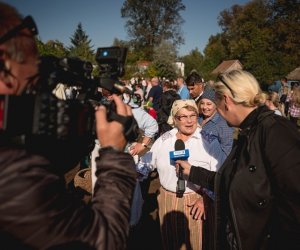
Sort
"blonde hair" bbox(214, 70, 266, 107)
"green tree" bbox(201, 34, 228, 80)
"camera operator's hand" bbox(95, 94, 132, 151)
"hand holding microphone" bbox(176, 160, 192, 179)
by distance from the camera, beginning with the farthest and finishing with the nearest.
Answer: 1. "green tree" bbox(201, 34, 228, 80)
2. "hand holding microphone" bbox(176, 160, 192, 179)
3. "blonde hair" bbox(214, 70, 266, 107)
4. "camera operator's hand" bbox(95, 94, 132, 151)

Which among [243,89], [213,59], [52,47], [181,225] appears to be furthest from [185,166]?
[213,59]

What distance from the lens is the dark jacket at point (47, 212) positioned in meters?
0.94

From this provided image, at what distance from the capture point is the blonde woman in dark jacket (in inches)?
76.0

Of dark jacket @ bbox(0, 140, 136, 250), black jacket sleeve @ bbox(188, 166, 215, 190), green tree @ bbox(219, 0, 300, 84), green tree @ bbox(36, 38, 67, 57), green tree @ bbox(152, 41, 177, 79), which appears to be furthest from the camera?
green tree @ bbox(152, 41, 177, 79)

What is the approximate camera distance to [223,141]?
3.97 metres

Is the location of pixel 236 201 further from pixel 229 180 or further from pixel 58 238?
pixel 58 238

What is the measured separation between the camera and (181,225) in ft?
10.5

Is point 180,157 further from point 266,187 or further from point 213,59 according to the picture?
point 213,59

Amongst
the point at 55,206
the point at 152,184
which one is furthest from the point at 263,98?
the point at 152,184

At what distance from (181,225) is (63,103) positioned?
98.3 inches

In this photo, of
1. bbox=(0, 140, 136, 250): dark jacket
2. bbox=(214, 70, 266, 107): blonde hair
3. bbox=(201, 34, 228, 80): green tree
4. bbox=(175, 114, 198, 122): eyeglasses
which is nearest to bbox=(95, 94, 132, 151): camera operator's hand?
bbox=(0, 140, 136, 250): dark jacket

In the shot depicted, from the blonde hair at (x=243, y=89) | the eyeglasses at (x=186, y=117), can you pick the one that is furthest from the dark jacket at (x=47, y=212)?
the eyeglasses at (x=186, y=117)

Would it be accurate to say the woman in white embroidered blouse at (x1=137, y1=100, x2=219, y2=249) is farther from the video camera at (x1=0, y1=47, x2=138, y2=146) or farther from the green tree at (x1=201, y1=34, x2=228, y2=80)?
the green tree at (x1=201, y1=34, x2=228, y2=80)

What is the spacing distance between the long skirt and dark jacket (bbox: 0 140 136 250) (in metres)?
2.15
